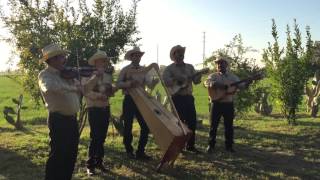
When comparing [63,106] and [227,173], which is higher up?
[63,106]

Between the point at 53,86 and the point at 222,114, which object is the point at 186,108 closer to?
the point at 222,114

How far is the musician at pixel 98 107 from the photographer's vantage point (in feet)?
26.9

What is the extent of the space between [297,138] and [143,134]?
4590 millimetres

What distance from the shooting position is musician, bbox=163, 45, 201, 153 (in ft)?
32.3

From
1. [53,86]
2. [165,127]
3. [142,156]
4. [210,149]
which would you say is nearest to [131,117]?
[142,156]

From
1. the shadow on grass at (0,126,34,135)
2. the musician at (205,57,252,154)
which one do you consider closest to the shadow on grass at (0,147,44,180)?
the musician at (205,57,252,154)

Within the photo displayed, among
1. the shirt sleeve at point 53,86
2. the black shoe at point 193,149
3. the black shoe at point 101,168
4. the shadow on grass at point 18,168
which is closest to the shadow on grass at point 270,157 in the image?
the black shoe at point 193,149

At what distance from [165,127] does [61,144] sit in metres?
1.83

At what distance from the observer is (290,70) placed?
14.1m

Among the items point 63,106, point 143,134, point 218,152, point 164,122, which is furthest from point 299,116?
point 63,106

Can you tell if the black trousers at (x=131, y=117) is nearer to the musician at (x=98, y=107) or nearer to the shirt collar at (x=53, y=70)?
the musician at (x=98, y=107)

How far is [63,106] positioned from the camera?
6.61 metres

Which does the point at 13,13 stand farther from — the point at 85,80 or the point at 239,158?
the point at 239,158

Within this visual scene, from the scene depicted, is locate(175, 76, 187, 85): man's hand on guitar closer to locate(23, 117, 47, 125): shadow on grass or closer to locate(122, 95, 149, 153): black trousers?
locate(122, 95, 149, 153): black trousers
